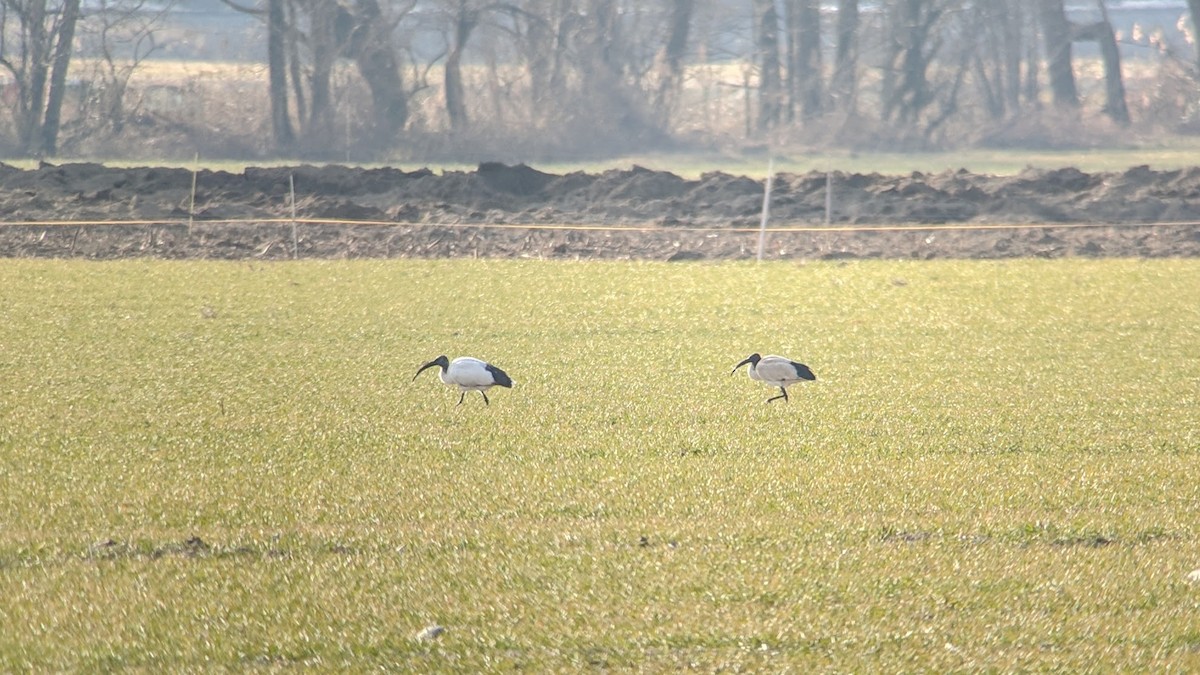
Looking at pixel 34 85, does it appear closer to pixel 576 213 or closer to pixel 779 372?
pixel 576 213

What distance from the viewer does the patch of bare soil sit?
83.3 ft

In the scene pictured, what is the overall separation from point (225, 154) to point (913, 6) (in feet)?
83.8

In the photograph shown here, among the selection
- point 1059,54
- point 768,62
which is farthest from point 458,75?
point 1059,54

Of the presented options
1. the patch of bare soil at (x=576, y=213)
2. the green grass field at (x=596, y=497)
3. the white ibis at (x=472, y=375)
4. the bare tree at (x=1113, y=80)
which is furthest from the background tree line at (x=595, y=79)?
the white ibis at (x=472, y=375)

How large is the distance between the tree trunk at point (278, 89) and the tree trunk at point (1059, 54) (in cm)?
2765

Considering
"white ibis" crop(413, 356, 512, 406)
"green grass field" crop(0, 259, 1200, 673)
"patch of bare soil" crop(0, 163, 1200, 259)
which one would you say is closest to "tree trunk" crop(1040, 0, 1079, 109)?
"patch of bare soil" crop(0, 163, 1200, 259)

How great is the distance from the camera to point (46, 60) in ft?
147

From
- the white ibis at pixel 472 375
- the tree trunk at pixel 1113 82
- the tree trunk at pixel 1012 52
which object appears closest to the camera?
the white ibis at pixel 472 375

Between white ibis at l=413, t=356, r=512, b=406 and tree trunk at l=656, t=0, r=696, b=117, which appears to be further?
tree trunk at l=656, t=0, r=696, b=117

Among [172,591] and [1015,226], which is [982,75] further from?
[172,591]

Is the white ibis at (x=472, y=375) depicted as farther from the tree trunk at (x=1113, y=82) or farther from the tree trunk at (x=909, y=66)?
the tree trunk at (x=1113, y=82)

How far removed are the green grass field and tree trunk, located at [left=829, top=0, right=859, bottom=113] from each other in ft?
123

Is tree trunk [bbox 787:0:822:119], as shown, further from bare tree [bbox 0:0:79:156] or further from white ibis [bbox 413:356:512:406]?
white ibis [bbox 413:356:512:406]

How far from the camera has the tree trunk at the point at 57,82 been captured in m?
43.7
